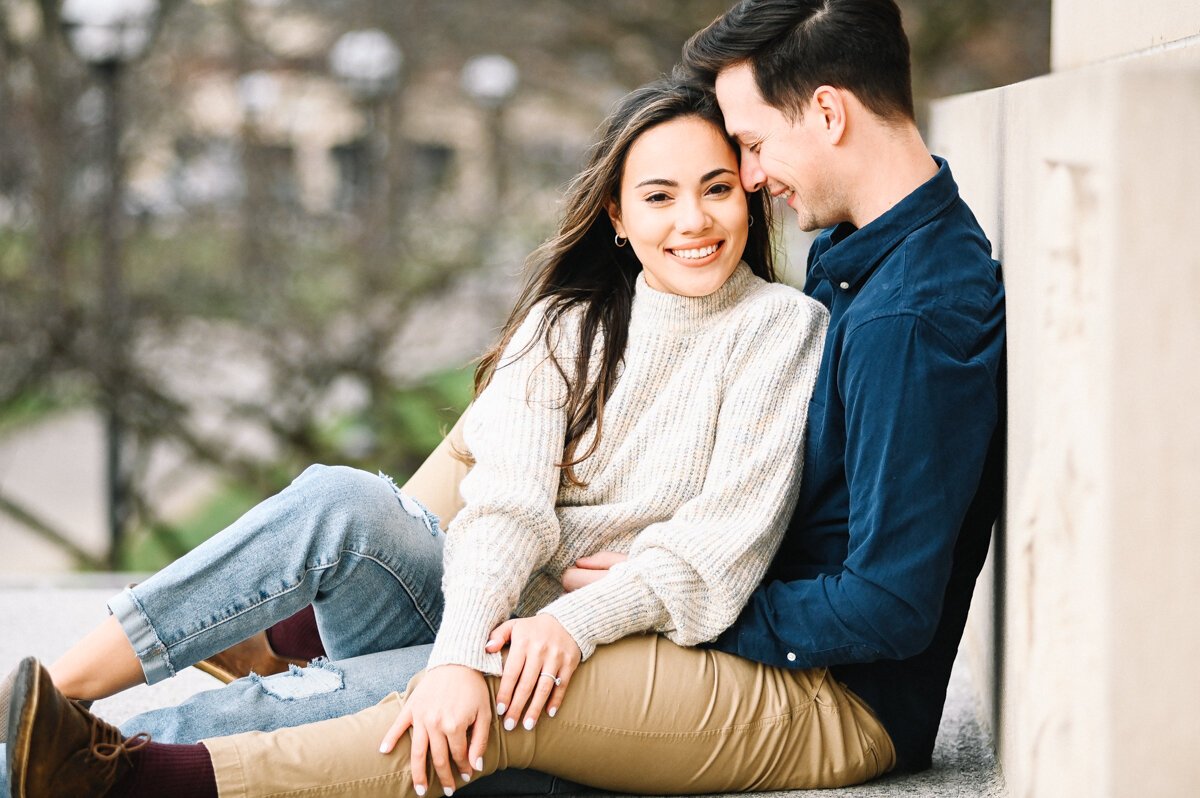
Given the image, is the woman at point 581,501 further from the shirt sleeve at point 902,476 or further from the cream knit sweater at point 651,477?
the shirt sleeve at point 902,476

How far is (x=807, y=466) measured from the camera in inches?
85.8

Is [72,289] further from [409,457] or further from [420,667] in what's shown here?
[420,667]

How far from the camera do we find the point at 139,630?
7.13 ft

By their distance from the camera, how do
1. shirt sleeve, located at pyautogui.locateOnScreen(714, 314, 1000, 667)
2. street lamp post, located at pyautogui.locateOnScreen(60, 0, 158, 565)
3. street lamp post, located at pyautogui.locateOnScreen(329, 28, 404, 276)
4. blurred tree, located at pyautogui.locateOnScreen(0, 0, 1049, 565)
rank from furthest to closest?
street lamp post, located at pyautogui.locateOnScreen(329, 28, 404, 276)
blurred tree, located at pyautogui.locateOnScreen(0, 0, 1049, 565)
street lamp post, located at pyautogui.locateOnScreen(60, 0, 158, 565)
shirt sleeve, located at pyautogui.locateOnScreen(714, 314, 1000, 667)

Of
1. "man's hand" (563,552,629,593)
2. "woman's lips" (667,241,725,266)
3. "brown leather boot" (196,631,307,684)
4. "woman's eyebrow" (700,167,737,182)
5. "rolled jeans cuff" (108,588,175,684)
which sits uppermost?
"woman's eyebrow" (700,167,737,182)

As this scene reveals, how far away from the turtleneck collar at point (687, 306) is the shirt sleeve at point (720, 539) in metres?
0.18

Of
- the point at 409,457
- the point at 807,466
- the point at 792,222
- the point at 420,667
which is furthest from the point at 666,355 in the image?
the point at 409,457

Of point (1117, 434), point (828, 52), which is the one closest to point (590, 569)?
Answer: point (828, 52)

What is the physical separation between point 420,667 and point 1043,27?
30.9 feet

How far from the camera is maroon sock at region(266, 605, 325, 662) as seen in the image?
261 centimetres

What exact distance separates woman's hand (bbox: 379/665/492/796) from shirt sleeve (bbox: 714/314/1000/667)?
49cm

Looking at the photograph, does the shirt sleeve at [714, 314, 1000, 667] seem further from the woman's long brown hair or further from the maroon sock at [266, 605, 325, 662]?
the maroon sock at [266, 605, 325, 662]

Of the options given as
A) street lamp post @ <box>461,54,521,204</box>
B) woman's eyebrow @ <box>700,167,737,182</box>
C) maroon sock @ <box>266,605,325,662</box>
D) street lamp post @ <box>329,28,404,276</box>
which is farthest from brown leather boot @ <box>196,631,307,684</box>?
street lamp post @ <box>461,54,521,204</box>

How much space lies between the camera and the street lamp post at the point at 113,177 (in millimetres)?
7875
